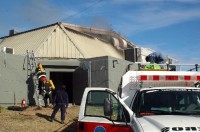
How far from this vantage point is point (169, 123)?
521 centimetres

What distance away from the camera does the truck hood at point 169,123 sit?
5034 millimetres

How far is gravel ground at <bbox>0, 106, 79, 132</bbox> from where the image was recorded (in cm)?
1500

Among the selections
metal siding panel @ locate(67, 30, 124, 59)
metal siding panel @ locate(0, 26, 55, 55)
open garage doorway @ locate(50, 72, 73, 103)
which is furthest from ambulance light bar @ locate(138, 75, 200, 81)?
open garage doorway @ locate(50, 72, 73, 103)

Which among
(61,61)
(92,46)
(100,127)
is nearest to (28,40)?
(61,61)

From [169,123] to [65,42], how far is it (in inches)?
820

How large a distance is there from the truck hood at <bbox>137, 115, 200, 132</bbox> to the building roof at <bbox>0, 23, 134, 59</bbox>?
18781 millimetres

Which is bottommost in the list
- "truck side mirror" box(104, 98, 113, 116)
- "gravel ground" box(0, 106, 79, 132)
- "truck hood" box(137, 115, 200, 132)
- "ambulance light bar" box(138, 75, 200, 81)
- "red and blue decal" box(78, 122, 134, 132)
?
"gravel ground" box(0, 106, 79, 132)

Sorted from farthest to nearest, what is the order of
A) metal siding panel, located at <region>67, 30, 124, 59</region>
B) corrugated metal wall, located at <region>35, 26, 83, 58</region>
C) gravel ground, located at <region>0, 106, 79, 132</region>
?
1. metal siding panel, located at <region>67, 30, 124, 59</region>
2. corrugated metal wall, located at <region>35, 26, 83, 58</region>
3. gravel ground, located at <region>0, 106, 79, 132</region>

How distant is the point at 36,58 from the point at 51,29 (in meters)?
3.61

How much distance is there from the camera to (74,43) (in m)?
25.9

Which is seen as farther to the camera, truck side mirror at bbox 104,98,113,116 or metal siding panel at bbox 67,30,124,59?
metal siding panel at bbox 67,30,124,59

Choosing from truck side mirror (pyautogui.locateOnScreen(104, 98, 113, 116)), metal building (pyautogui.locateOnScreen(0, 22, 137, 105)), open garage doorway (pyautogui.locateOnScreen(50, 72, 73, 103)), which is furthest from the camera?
open garage doorway (pyautogui.locateOnScreen(50, 72, 73, 103))

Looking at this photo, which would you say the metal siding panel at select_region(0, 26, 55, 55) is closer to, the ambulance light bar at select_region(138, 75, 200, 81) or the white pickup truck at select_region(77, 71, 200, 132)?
the ambulance light bar at select_region(138, 75, 200, 81)

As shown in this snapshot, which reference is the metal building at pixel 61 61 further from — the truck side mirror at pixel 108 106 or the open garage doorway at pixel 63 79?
the truck side mirror at pixel 108 106
